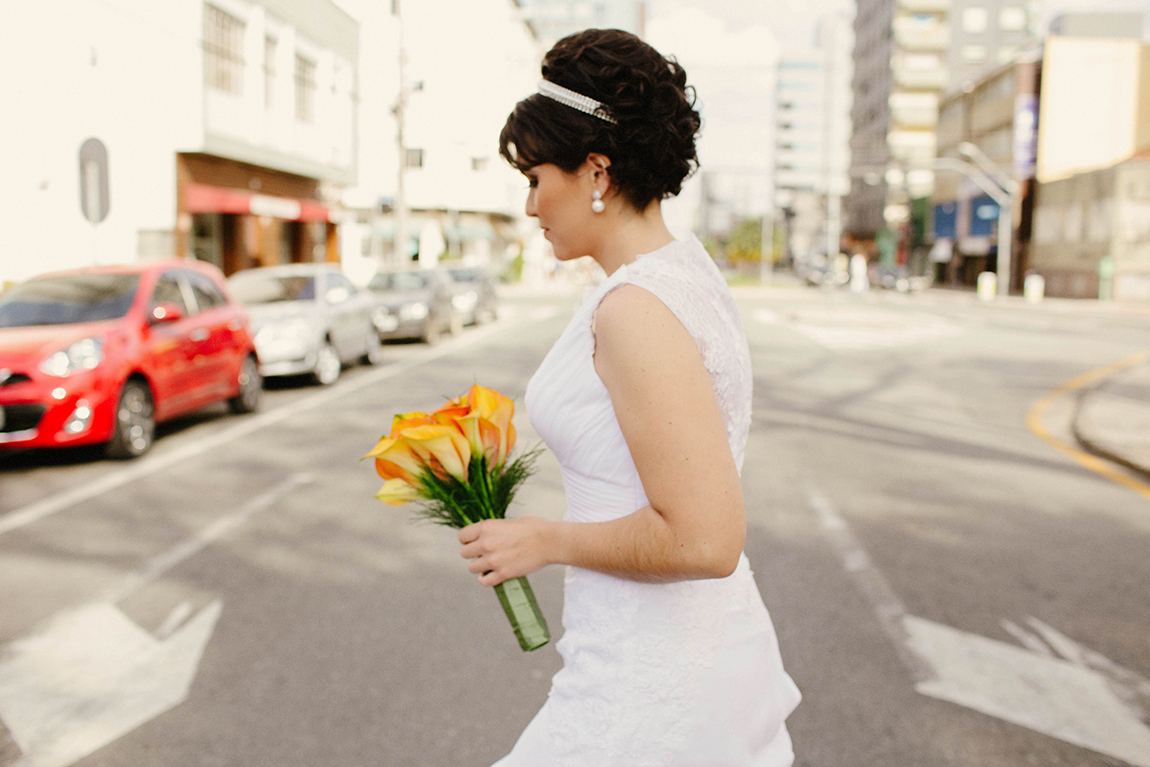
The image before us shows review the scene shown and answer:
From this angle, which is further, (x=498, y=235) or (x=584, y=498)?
(x=498, y=235)

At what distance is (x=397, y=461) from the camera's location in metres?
1.57

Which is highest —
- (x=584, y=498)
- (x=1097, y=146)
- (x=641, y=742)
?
(x=1097, y=146)

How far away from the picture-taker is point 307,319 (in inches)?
544

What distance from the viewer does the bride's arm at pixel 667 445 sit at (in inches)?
54.1

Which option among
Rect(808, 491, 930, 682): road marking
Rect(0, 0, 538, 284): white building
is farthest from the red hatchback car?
Rect(808, 491, 930, 682): road marking

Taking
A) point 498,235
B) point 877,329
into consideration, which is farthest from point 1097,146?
point 877,329

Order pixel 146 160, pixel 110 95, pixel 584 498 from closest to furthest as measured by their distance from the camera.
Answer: pixel 584 498 → pixel 110 95 → pixel 146 160

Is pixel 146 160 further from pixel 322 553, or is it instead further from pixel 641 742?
pixel 641 742

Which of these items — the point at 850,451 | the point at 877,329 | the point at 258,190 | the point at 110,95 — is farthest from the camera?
the point at 258,190

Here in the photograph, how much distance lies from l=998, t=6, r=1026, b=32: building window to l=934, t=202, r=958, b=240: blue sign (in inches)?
1060

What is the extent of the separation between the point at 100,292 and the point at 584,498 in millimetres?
8911

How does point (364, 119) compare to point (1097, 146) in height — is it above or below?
below

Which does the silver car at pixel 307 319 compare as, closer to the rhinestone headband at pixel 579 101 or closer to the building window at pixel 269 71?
the building window at pixel 269 71

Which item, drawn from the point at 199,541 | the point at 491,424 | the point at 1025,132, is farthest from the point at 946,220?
the point at 491,424
